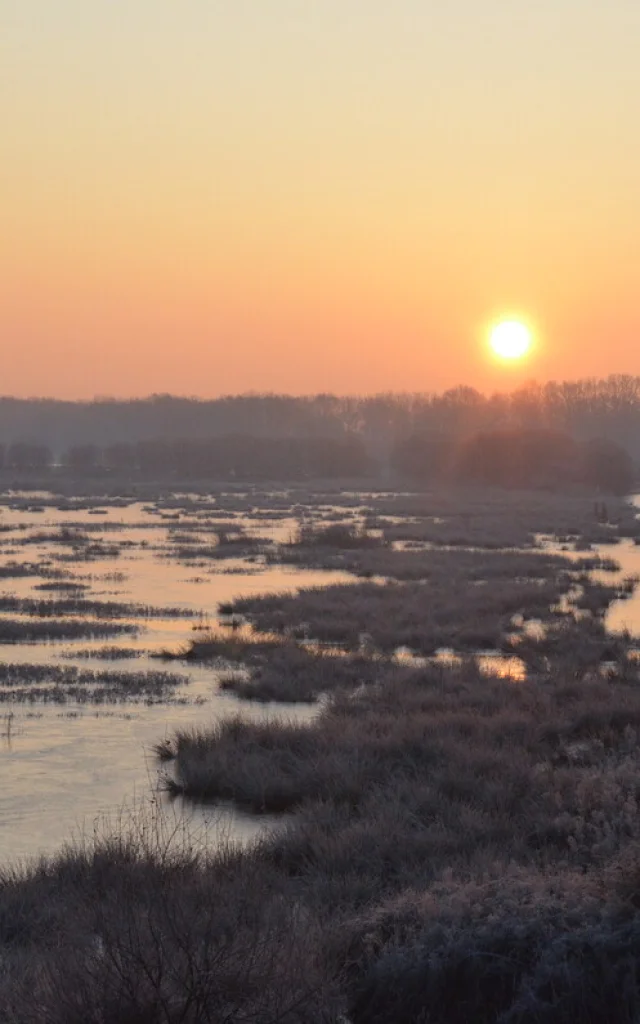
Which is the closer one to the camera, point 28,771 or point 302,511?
point 28,771

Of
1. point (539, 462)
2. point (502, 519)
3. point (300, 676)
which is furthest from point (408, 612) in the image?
point (539, 462)

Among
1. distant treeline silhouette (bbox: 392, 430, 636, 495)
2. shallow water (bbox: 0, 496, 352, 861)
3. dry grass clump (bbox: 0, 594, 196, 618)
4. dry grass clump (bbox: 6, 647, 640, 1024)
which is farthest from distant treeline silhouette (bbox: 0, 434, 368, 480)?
dry grass clump (bbox: 6, 647, 640, 1024)

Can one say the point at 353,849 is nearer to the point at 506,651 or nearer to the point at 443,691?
the point at 443,691

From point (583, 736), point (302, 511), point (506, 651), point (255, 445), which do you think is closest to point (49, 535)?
point (302, 511)

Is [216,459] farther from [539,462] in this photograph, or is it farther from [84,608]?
[84,608]

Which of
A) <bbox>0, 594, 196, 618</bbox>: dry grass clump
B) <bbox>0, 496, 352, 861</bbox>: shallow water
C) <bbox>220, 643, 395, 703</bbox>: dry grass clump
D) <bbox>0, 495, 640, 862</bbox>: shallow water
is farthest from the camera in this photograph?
<bbox>0, 594, 196, 618</bbox>: dry grass clump

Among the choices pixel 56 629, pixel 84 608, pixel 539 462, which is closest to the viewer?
pixel 56 629

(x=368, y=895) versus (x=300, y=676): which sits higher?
(x=368, y=895)

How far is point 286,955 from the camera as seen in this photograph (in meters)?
6.06

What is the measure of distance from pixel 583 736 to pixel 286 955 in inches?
335

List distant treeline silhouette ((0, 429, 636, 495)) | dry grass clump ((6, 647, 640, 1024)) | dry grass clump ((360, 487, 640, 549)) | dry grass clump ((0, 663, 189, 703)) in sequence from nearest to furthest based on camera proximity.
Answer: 1. dry grass clump ((6, 647, 640, 1024))
2. dry grass clump ((0, 663, 189, 703))
3. dry grass clump ((360, 487, 640, 549))
4. distant treeline silhouette ((0, 429, 636, 495))

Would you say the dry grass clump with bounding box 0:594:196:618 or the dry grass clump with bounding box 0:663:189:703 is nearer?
the dry grass clump with bounding box 0:663:189:703

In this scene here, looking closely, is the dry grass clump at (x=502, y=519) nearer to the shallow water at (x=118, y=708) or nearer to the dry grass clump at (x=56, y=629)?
the shallow water at (x=118, y=708)

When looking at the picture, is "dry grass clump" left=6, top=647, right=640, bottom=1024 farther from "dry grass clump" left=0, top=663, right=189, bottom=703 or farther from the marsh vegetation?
"dry grass clump" left=0, top=663, right=189, bottom=703
